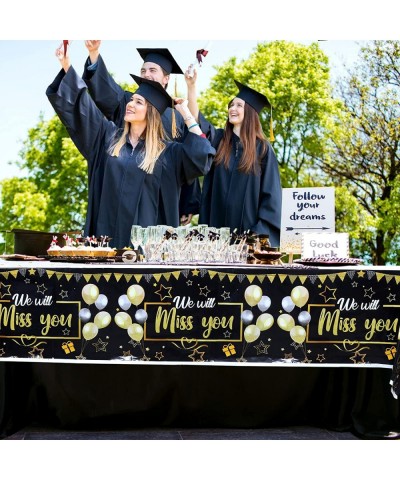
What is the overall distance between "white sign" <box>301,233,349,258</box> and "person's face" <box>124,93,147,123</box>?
73.8 inches

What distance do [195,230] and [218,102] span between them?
2100 cm

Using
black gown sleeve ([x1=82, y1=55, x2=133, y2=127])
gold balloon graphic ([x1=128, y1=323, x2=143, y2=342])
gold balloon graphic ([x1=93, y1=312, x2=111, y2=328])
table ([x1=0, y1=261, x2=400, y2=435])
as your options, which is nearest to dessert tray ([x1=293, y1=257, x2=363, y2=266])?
table ([x1=0, y1=261, x2=400, y2=435])

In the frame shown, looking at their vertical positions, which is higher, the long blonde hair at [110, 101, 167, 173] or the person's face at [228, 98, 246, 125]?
the person's face at [228, 98, 246, 125]

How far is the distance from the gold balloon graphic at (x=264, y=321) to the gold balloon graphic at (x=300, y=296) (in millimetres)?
165

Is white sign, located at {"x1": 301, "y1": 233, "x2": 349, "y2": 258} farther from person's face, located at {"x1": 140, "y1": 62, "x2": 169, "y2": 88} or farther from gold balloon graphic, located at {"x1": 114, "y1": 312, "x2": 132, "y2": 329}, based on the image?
person's face, located at {"x1": 140, "y1": 62, "x2": 169, "y2": 88}

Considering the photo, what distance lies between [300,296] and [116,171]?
2.42 m

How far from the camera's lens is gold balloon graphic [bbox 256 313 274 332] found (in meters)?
4.39

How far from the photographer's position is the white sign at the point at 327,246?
495cm

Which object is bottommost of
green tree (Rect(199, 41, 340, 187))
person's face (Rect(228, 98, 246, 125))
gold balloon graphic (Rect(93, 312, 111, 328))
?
gold balloon graphic (Rect(93, 312, 111, 328))

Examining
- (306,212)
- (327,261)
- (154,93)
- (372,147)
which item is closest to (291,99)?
(372,147)

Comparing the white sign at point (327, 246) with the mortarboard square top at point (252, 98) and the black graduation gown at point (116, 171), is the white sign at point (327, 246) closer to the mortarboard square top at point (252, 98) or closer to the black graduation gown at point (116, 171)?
the black graduation gown at point (116, 171)

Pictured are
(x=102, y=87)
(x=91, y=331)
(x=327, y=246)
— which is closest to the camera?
(x=91, y=331)

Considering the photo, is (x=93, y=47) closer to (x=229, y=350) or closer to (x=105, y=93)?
(x=105, y=93)

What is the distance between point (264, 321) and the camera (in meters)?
4.40
